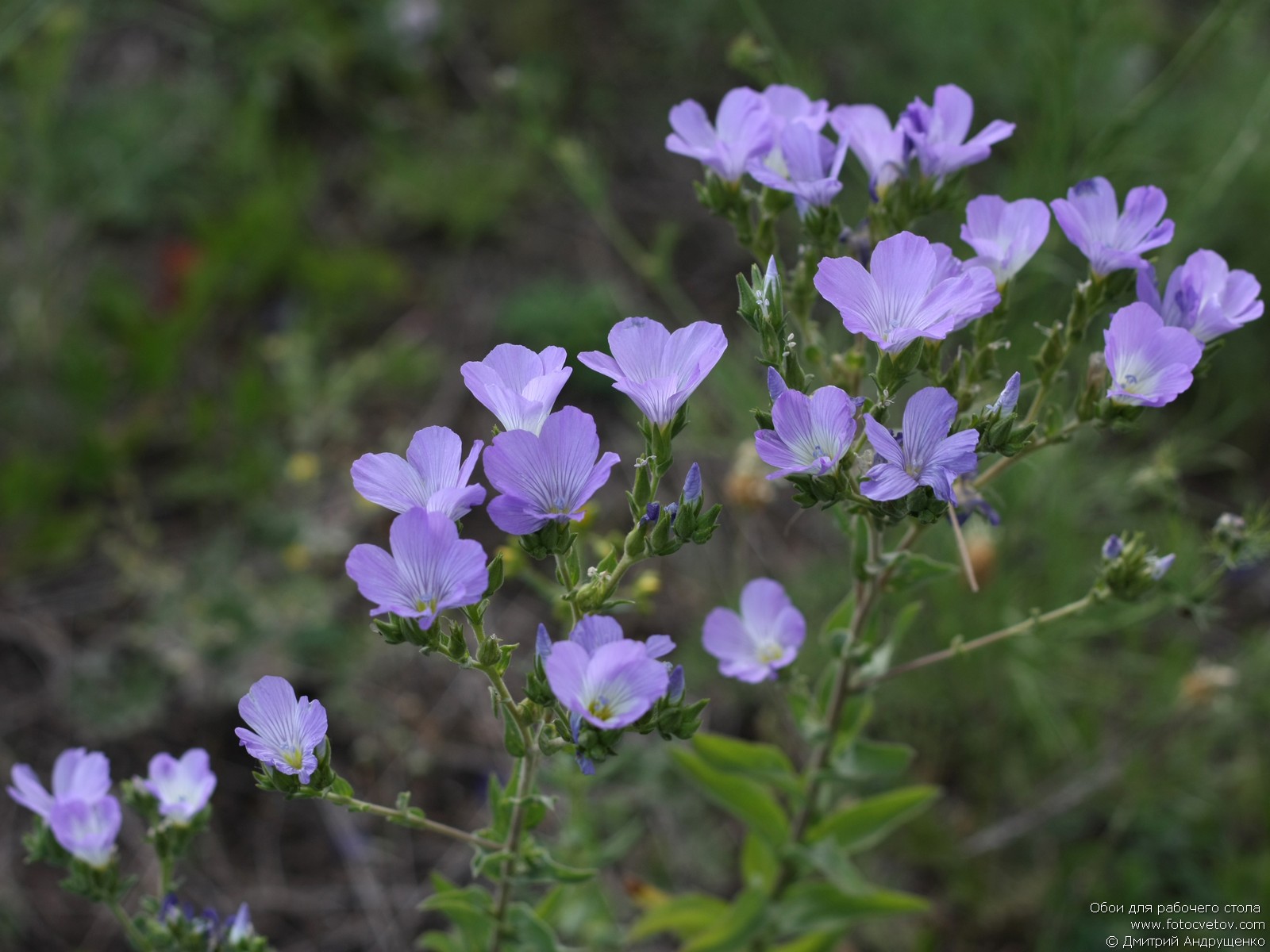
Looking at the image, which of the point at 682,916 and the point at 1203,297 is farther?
the point at 682,916

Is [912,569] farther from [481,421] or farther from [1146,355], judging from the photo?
[481,421]

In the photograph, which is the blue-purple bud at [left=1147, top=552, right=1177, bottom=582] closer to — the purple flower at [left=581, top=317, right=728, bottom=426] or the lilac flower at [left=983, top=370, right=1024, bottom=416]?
the lilac flower at [left=983, top=370, right=1024, bottom=416]

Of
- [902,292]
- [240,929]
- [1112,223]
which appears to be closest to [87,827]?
[240,929]

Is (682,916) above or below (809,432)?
below

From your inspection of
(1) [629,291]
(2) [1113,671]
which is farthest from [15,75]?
(2) [1113,671]

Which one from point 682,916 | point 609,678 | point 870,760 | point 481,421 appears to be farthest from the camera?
point 481,421

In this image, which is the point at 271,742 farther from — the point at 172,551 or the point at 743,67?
the point at 172,551

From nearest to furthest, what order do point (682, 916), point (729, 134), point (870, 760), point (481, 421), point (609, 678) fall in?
point (609, 678) → point (729, 134) → point (870, 760) → point (682, 916) → point (481, 421)
